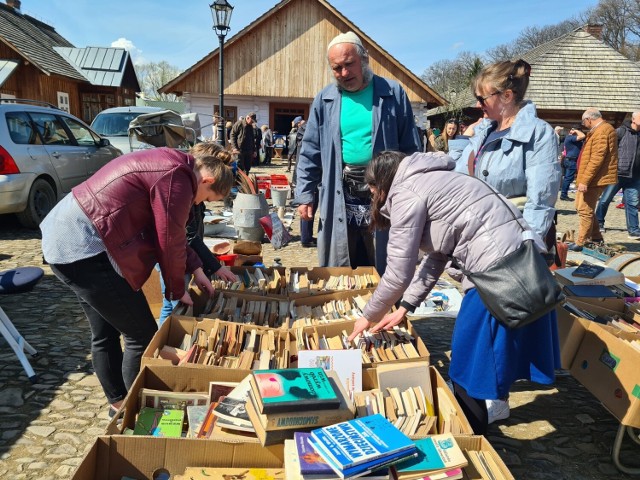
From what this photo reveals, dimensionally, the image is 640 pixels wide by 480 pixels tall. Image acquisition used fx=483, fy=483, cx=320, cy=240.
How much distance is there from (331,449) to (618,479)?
1839mm

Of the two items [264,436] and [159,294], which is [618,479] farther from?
[159,294]

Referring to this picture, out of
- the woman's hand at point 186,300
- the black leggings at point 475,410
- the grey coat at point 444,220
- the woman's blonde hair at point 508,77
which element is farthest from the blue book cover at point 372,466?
the woman's blonde hair at point 508,77

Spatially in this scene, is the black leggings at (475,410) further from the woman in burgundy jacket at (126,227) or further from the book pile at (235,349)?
the woman in burgundy jacket at (126,227)

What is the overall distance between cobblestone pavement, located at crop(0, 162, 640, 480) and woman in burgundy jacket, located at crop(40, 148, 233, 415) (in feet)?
2.51

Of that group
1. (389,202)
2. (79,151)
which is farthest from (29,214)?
(389,202)

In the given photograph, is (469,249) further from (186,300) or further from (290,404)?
(186,300)

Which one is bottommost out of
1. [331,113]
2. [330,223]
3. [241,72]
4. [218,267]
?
[218,267]

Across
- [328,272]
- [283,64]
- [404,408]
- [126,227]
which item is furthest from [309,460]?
[283,64]

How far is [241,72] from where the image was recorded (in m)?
22.2

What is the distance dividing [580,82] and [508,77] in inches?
916

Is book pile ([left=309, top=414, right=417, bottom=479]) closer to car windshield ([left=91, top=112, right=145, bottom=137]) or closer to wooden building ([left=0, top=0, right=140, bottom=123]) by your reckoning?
car windshield ([left=91, top=112, right=145, bottom=137])

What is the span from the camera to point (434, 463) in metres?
1.63

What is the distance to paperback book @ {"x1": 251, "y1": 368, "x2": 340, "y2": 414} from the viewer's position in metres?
1.68

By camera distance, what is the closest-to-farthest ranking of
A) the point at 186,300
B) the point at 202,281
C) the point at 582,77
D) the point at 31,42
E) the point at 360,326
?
the point at 360,326 → the point at 186,300 → the point at 202,281 → the point at 31,42 → the point at 582,77
